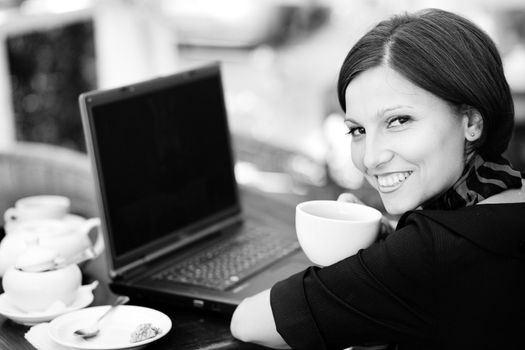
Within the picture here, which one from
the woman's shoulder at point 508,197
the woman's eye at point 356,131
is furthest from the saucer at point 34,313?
the woman's shoulder at point 508,197

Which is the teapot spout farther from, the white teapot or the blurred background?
the blurred background

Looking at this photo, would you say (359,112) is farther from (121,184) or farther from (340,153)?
(340,153)

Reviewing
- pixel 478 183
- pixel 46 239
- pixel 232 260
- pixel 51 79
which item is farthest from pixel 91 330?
pixel 51 79

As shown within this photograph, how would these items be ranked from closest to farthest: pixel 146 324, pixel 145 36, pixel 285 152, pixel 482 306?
pixel 482 306, pixel 146 324, pixel 285 152, pixel 145 36

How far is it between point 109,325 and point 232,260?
33cm

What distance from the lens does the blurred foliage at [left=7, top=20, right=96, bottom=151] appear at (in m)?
3.37

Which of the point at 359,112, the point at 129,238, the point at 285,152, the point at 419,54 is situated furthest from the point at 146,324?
the point at 285,152

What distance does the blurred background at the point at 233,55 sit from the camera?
3.30 metres

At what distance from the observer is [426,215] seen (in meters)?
1.01

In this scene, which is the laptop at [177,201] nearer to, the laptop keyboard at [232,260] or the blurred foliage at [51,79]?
the laptop keyboard at [232,260]

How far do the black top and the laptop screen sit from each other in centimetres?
46

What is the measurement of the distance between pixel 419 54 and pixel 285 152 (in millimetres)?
1711

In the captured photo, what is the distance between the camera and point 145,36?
151 inches

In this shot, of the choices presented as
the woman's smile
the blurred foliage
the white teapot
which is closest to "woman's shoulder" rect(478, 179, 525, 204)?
the woman's smile
